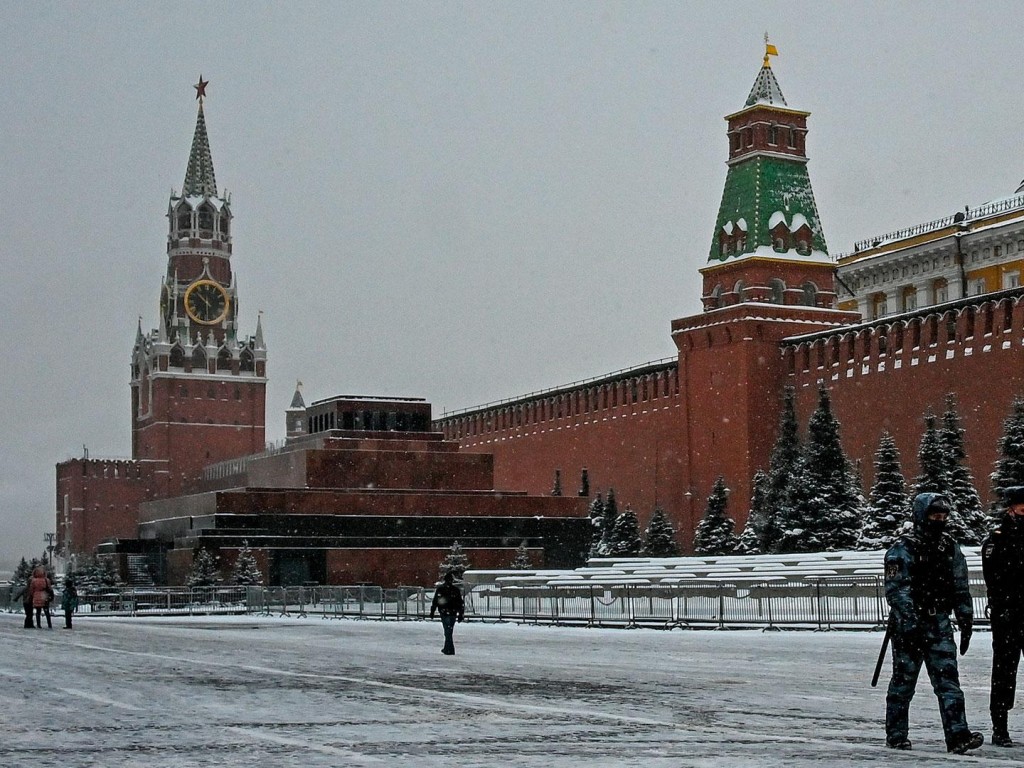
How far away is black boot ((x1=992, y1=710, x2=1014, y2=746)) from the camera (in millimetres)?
8203

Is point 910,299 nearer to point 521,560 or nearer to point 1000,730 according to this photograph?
point 521,560

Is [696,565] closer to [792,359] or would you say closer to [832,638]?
[792,359]

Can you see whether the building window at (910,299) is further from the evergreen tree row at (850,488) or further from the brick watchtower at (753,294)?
the evergreen tree row at (850,488)

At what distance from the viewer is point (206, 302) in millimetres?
108562

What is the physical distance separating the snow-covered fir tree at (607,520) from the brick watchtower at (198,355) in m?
51.4

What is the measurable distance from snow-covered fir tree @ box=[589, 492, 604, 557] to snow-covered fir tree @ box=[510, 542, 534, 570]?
10.9ft

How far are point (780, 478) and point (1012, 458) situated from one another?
8549mm

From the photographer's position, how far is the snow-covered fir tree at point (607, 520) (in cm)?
5603

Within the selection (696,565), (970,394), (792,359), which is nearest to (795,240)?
(792,359)

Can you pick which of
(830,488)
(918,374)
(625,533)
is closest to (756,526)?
(830,488)

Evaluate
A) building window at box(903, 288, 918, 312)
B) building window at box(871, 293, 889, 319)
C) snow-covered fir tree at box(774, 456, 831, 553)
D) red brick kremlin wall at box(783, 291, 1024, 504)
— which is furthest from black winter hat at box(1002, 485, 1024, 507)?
building window at box(871, 293, 889, 319)

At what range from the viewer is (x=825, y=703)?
35.7ft

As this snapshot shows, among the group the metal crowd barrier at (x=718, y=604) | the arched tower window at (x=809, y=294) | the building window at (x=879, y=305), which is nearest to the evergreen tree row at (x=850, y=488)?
the arched tower window at (x=809, y=294)

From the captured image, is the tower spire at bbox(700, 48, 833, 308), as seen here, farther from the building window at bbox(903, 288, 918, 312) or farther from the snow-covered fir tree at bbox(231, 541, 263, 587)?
A: the snow-covered fir tree at bbox(231, 541, 263, 587)
